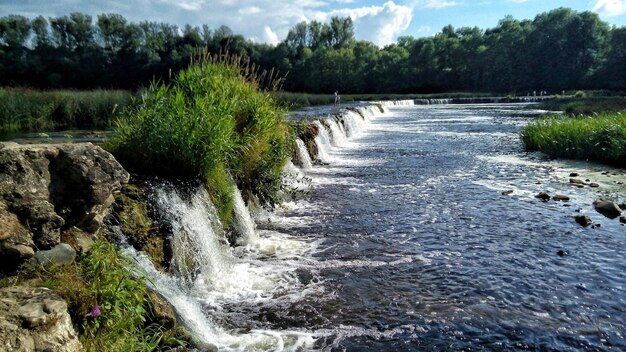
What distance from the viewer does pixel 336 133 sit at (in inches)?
895

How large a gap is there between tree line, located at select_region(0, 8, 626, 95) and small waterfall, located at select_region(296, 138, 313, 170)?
7217 centimetres

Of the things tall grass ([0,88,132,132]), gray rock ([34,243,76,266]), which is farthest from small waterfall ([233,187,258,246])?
tall grass ([0,88,132,132])

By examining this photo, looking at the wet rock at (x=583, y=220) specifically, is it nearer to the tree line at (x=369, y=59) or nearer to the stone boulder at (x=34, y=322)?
the stone boulder at (x=34, y=322)

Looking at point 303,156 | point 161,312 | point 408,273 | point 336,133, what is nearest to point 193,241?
point 161,312

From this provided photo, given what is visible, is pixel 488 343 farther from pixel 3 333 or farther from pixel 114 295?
pixel 3 333

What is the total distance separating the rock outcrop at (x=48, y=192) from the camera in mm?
3902

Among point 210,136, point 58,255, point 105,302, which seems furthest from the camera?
point 210,136

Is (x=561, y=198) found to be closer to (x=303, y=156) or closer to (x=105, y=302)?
(x=303, y=156)

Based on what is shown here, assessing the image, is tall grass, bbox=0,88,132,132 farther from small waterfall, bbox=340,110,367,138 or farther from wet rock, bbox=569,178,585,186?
wet rock, bbox=569,178,585,186

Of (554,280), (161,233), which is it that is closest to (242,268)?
(161,233)

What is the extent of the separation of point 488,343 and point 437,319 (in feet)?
2.22

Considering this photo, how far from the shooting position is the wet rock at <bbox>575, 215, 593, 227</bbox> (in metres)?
8.74

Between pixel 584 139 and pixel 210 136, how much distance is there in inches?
587

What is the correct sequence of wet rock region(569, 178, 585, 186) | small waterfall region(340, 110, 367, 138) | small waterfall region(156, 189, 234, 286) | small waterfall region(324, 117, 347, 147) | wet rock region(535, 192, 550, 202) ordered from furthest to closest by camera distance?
1. small waterfall region(340, 110, 367, 138)
2. small waterfall region(324, 117, 347, 147)
3. wet rock region(569, 178, 585, 186)
4. wet rock region(535, 192, 550, 202)
5. small waterfall region(156, 189, 234, 286)
